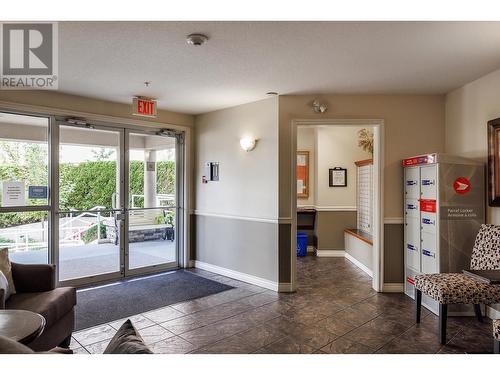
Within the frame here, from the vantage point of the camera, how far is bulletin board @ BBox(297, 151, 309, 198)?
22.5ft

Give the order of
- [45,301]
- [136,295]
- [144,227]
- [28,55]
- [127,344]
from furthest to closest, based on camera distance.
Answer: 1. [144,227]
2. [136,295]
3. [28,55]
4. [45,301]
5. [127,344]

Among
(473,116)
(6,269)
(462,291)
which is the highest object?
(473,116)

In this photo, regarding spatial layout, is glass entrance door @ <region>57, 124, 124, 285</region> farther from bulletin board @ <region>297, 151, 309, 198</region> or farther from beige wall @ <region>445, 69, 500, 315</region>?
beige wall @ <region>445, 69, 500, 315</region>

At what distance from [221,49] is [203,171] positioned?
281 cm

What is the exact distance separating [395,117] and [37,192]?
4.62m

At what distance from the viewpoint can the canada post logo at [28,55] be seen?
2.51 metres

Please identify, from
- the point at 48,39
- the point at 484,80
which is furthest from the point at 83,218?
the point at 484,80

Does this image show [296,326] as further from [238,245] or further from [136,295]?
[136,295]

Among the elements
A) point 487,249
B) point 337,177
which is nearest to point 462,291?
point 487,249

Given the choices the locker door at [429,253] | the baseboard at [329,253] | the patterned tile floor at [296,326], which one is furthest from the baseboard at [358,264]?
the locker door at [429,253]

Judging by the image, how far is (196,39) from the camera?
8.54ft

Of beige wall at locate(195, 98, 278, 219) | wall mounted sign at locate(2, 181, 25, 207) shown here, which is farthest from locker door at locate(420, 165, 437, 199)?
wall mounted sign at locate(2, 181, 25, 207)

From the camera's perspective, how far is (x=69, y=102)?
4.33 m

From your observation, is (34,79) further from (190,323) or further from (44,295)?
(190,323)
